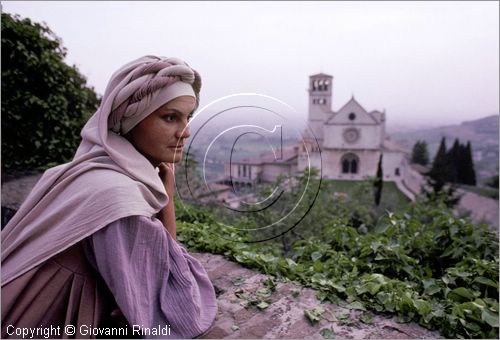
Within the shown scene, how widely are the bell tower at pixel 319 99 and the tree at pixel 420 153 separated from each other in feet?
63.2

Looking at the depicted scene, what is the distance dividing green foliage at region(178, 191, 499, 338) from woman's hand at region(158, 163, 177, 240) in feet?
2.30

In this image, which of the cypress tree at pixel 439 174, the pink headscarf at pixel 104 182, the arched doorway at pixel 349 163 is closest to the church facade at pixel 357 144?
the arched doorway at pixel 349 163

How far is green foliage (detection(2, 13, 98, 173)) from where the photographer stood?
12.5ft

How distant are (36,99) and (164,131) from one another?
3.21m

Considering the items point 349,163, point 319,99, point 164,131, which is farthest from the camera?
point 319,99

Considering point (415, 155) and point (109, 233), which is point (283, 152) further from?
point (415, 155)

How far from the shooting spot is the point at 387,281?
2.03 m

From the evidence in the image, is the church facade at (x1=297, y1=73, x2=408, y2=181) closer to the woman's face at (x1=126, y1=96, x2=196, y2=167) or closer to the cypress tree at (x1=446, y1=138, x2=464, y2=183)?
the cypress tree at (x1=446, y1=138, x2=464, y2=183)

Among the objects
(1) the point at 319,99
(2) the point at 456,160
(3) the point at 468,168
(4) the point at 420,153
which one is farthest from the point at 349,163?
(4) the point at 420,153

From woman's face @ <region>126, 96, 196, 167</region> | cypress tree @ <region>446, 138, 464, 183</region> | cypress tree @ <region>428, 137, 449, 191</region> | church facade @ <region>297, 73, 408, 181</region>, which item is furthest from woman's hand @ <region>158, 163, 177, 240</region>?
cypress tree @ <region>446, 138, 464, 183</region>

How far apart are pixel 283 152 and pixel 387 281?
3.14ft

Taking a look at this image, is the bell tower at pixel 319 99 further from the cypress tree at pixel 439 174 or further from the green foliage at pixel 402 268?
the green foliage at pixel 402 268

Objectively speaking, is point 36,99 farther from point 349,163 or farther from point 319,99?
point 319,99

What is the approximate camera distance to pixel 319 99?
33.7 m
